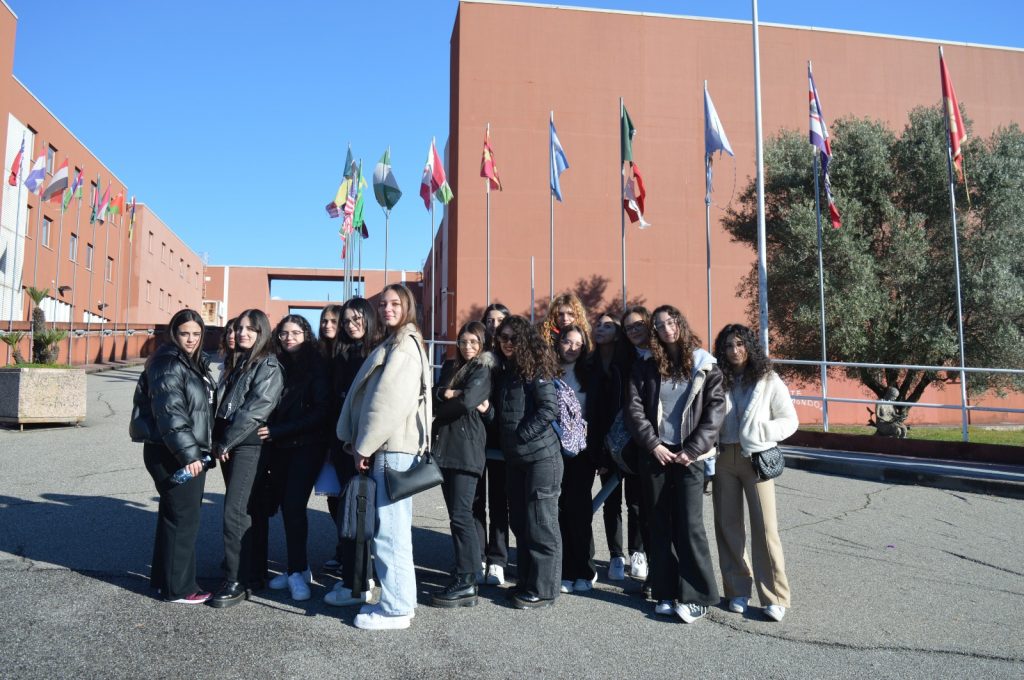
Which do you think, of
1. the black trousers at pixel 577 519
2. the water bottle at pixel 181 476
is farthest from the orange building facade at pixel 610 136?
the water bottle at pixel 181 476

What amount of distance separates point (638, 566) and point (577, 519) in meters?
0.65

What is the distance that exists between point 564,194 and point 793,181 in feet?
24.6

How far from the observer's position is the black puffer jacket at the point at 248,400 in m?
4.34

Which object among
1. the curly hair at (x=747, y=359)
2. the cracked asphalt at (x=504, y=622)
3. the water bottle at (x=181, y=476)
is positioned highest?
the curly hair at (x=747, y=359)

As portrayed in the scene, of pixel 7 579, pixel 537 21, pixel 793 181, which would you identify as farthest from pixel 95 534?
pixel 537 21

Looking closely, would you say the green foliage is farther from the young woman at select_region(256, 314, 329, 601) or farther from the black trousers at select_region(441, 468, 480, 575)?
the young woman at select_region(256, 314, 329, 601)

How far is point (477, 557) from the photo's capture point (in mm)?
4422

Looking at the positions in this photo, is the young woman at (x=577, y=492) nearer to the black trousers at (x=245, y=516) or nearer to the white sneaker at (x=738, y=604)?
the white sneaker at (x=738, y=604)

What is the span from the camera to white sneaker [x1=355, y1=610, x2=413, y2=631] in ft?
12.8

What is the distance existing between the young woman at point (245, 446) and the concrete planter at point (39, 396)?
8.24m

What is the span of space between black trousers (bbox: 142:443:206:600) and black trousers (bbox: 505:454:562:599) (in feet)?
6.05

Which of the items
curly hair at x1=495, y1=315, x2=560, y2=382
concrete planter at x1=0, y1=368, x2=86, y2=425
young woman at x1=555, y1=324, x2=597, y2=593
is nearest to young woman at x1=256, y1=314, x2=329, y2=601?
curly hair at x1=495, y1=315, x2=560, y2=382

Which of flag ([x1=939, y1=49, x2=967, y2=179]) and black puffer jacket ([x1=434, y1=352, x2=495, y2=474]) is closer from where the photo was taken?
black puffer jacket ([x1=434, y1=352, x2=495, y2=474])

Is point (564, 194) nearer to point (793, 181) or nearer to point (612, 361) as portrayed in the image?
point (793, 181)
